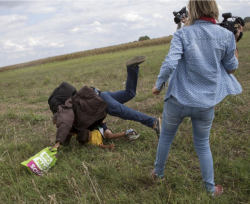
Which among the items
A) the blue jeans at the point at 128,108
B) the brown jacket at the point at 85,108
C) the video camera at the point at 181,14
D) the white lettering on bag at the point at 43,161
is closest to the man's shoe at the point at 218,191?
the blue jeans at the point at 128,108

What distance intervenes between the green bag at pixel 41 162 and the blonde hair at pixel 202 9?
2236 mm

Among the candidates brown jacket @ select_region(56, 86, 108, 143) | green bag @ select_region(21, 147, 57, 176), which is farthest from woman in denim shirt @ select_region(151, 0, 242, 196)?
green bag @ select_region(21, 147, 57, 176)

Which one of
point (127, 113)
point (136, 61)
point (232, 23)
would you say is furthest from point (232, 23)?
point (127, 113)

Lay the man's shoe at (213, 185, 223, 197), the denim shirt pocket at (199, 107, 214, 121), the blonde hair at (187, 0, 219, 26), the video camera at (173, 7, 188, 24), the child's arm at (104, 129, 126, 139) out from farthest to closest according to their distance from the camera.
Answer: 1. the child's arm at (104, 129, 126, 139)
2. the video camera at (173, 7, 188, 24)
3. the man's shoe at (213, 185, 223, 197)
4. the denim shirt pocket at (199, 107, 214, 121)
5. the blonde hair at (187, 0, 219, 26)

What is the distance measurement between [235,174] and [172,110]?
110cm

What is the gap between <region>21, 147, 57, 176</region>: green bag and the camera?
2.77m

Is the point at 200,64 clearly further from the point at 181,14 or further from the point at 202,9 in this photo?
the point at 181,14

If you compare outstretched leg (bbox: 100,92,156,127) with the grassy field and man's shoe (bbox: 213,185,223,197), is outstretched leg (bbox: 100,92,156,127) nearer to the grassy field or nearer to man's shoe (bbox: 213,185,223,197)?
the grassy field

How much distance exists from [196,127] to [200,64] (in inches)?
21.2

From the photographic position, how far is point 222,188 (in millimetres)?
2152

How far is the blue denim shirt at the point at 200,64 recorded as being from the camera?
1.75 m

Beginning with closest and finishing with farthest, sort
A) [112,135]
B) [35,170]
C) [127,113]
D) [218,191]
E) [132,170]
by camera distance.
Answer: [218,191], [132,170], [35,170], [127,113], [112,135]

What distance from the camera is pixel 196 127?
1.95 m

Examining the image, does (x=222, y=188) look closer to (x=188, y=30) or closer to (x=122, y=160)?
(x=122, y=160)
